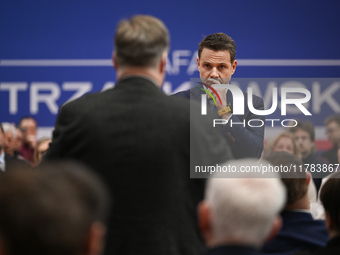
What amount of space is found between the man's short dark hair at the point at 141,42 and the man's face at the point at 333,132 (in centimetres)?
261

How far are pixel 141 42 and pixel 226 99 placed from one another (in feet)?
2.71

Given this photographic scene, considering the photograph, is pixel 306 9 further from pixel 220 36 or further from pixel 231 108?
pixel 231 108

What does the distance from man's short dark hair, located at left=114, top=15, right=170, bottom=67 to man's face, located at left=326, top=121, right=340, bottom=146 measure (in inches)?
103

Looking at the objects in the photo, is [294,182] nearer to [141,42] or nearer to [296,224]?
[296,224]

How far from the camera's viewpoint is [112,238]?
4.87 feet

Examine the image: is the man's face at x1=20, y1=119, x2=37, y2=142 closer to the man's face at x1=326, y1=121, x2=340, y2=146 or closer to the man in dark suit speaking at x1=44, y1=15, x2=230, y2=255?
the man's face at x1=326, y1=121, x2=340, y2=146

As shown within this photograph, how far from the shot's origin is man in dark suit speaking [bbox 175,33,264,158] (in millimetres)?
2096

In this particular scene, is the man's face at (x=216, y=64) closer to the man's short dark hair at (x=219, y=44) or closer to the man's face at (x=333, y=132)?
the man's short dark hair at (x=219, y=44)

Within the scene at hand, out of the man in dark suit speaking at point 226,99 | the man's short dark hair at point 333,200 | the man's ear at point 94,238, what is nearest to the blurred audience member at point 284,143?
the man in dark suit speaking at point 226,99

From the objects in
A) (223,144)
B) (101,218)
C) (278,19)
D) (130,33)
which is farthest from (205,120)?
(278,19)

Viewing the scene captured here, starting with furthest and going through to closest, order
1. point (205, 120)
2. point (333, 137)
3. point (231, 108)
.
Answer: point (333, 137) < point (231, 108) < point (205, 120)

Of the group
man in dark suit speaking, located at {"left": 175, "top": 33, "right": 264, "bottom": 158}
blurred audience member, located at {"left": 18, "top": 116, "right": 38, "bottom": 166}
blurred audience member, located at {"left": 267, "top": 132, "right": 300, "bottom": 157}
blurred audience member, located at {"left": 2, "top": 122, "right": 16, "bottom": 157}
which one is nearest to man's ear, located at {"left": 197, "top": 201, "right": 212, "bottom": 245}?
man in dark suit speaking, located at {"left": 175, "top": 33, "right": 264, "bottom": 158}

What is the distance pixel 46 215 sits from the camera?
35.9 inches

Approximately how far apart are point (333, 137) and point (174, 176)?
2739mm
